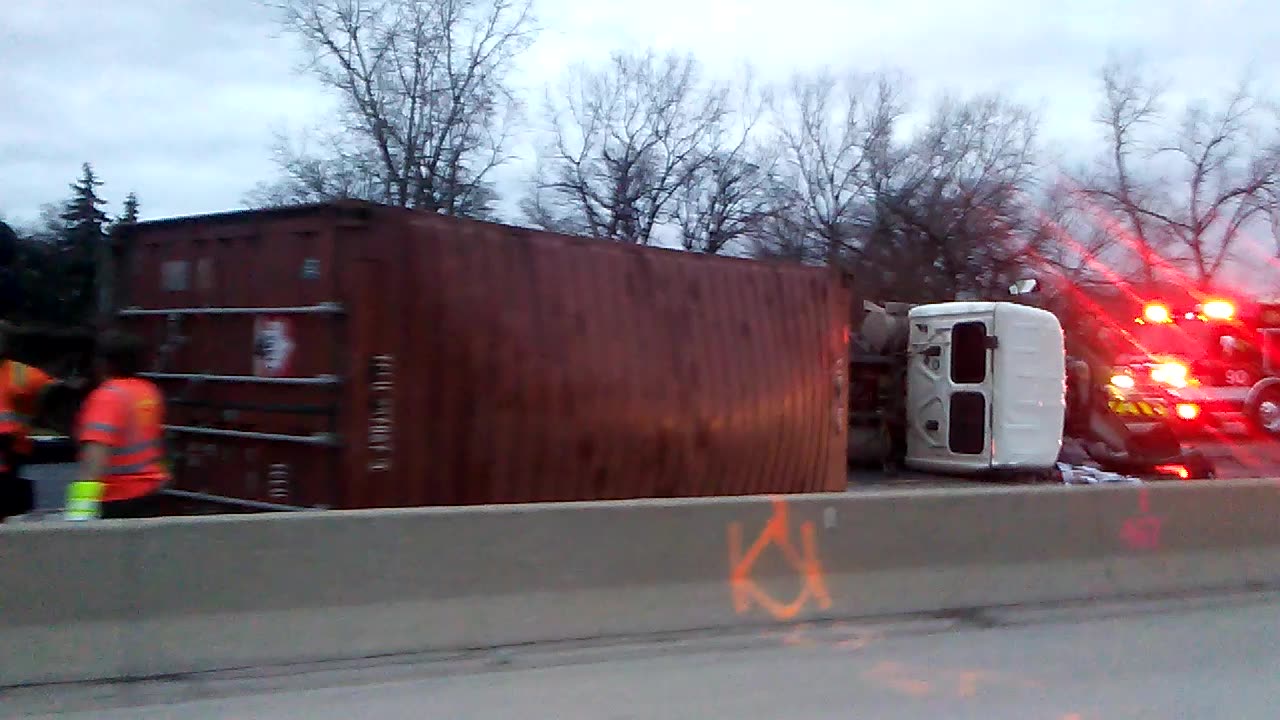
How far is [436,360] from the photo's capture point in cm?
827

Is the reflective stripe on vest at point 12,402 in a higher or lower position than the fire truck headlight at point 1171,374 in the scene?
lower

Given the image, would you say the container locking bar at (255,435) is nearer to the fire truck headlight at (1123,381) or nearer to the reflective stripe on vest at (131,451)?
the reflective stripe on vest at (131,451)

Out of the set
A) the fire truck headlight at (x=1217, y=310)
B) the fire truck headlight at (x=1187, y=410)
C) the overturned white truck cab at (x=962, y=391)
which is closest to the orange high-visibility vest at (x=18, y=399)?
the overturned white truck cab at (x=962, y=391)

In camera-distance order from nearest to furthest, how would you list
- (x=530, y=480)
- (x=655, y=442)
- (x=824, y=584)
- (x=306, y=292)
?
(x=824, y=584) → (x=306, y=292) → (x=530, y=480) → (x=655, y=442)

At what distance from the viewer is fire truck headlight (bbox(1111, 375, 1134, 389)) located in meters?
15.6

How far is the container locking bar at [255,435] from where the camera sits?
771 centimetres

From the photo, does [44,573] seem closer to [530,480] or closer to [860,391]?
[530,480]

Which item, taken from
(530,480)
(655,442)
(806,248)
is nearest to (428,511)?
(530,480)

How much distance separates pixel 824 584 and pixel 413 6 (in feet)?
89.8

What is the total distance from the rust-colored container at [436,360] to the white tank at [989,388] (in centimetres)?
282

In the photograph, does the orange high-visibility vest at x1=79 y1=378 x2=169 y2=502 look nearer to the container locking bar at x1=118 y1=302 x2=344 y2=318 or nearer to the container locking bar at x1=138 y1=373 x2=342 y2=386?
the container locking bar at x1=138 y1=373 x2=342 y2=386

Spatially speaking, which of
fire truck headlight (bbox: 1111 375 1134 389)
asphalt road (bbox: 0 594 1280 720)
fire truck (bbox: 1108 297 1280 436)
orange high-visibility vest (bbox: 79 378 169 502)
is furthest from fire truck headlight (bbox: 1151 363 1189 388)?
orange high-visibility vest (bbox: 79 378 169 502)

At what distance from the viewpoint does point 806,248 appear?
3544cm

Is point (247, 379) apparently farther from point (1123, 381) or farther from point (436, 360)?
point (1123, 381)
